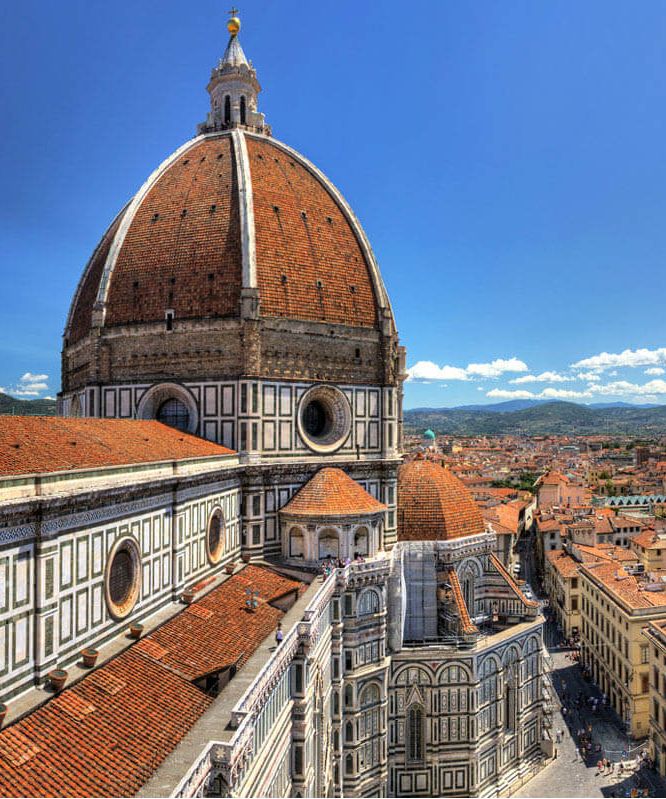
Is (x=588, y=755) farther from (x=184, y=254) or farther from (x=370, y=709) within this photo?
(x=184, y=254)

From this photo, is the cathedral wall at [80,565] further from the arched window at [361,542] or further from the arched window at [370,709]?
the arched window at [370,709]

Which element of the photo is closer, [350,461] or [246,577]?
[246,577]

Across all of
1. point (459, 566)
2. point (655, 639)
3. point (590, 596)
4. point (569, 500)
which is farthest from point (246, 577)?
point (569, 500)

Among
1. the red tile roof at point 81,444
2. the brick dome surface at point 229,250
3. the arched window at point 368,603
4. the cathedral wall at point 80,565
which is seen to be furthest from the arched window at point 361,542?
the brick dome surface at point 229,250

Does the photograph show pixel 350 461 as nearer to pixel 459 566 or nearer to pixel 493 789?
pixel 459 566

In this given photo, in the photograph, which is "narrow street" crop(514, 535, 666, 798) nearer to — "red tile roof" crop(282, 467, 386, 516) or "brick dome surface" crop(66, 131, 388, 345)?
"red tile roof" crop(282, 467, 386, 516)

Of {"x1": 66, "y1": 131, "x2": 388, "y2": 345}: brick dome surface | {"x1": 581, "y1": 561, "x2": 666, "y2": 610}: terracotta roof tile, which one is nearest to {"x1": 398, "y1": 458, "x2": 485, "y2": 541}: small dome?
{"x1": 66, "y1": 131, "x2": 388, "y2": 345}: brick dome surface

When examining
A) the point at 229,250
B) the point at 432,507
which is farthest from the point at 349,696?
the point at 229,250
